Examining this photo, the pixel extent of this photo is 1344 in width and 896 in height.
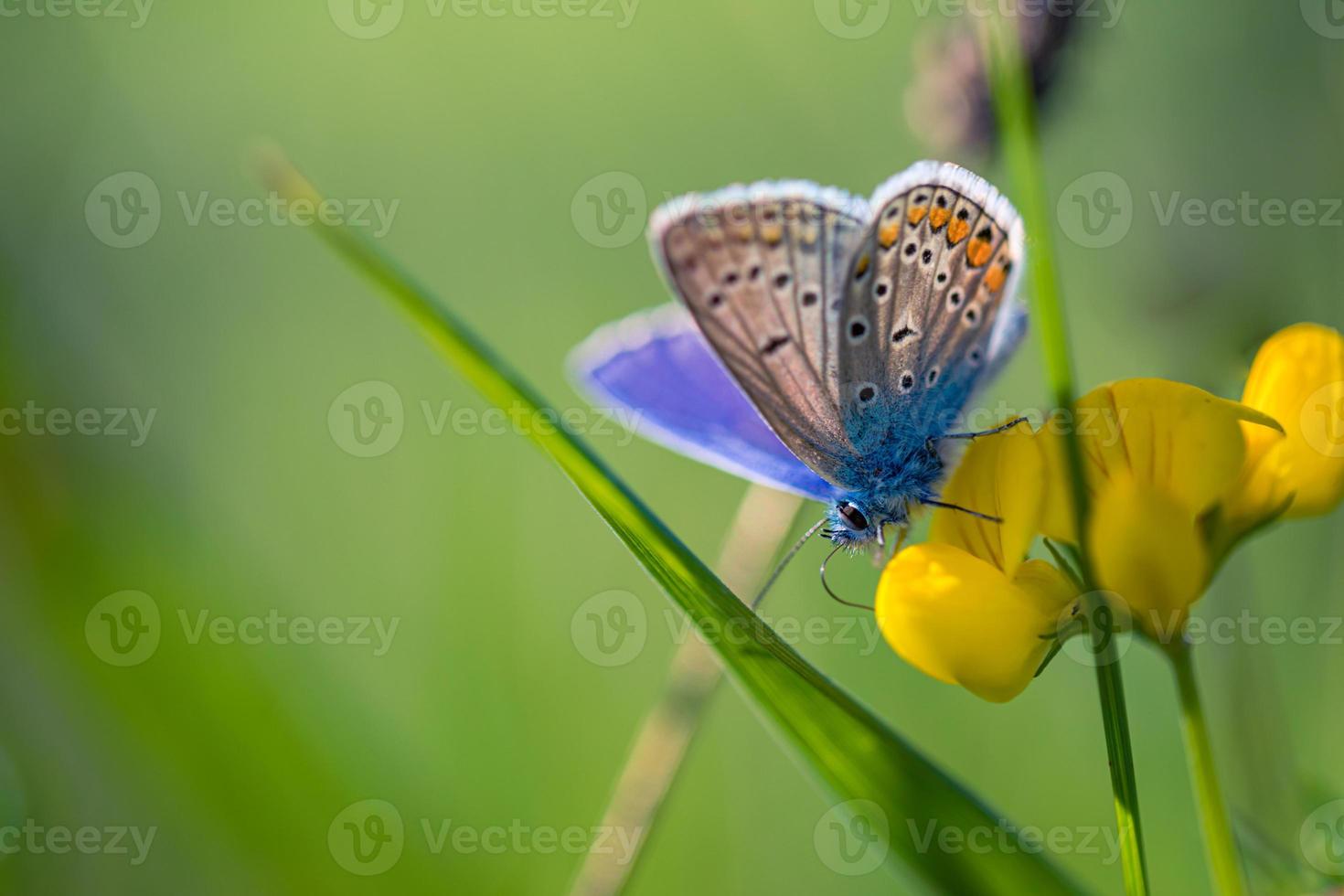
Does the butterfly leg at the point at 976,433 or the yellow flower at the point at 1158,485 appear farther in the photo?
the butterfly leg at the point at 976,433

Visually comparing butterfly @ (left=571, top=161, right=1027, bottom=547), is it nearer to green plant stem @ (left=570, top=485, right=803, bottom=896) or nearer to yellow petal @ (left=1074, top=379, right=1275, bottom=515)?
green plant stem @ (left=570, top=485, right=803, bottom=896)

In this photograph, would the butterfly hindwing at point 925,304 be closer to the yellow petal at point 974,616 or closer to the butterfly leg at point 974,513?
the butterfly leg at point 974,513

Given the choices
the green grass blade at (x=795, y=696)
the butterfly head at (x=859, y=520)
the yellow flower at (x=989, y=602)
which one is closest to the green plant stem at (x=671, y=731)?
the butterfly head at (x=859, y=520)

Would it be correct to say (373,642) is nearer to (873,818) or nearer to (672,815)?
(672,815)

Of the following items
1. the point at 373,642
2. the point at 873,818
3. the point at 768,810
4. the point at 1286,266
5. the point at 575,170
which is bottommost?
the point at 768,810

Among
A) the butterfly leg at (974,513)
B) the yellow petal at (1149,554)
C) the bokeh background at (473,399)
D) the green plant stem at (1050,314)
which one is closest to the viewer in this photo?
the green plant stem at (1050,314)

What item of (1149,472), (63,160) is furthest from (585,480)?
(63,160)
